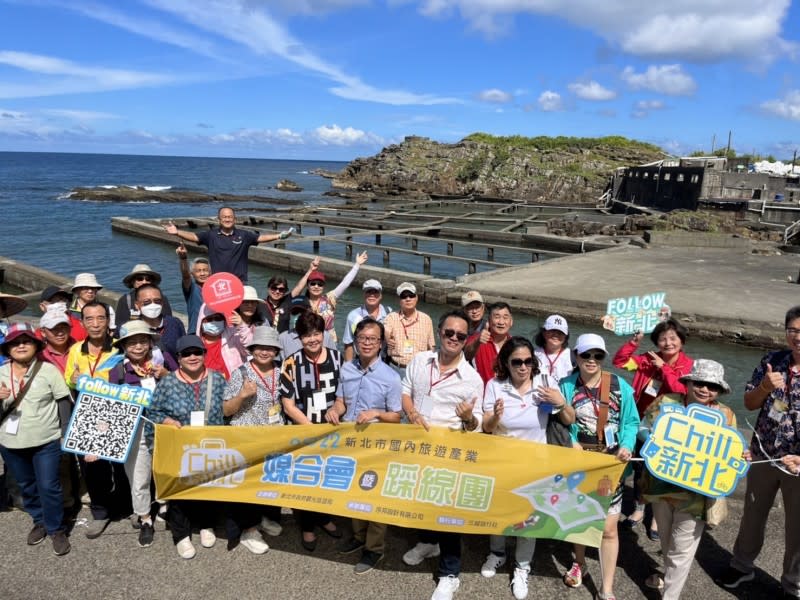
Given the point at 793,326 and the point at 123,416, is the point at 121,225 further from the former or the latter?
the point at 793,326

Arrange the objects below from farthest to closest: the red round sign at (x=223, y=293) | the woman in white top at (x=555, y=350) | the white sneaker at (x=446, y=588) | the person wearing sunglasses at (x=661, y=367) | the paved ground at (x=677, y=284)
Answer: the paved ground at (x=677, y=284), the red round sign at (x=223, y=293), the woman in white top at (x=555, y=350), the person wearing sunglasses at (x=661, y=367), the white sneaker at (x=446, y=588)

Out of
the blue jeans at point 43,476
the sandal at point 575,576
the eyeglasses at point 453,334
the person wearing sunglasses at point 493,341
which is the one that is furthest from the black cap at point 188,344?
the sandal at point 575,576

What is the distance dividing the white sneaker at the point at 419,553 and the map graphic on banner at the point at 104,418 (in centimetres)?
224

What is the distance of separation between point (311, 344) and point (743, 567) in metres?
3.49

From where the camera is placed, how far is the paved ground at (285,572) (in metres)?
3.66

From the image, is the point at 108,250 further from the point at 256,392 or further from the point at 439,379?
the point at 439,379

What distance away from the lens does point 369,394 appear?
12.5ft

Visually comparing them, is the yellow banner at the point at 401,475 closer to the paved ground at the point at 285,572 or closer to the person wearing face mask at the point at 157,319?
the paved ground at the point at 285,572

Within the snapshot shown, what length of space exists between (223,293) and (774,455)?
4.46 meters

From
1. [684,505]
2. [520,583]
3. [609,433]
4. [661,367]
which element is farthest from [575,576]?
[661,367]

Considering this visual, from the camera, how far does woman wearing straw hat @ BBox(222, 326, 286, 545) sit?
390 centimetres

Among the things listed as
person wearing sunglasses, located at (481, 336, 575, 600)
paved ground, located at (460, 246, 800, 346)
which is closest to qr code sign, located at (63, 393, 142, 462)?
person wearing sunglasses, located at (481, 336, 575, 600)

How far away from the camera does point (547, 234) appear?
28.3 m

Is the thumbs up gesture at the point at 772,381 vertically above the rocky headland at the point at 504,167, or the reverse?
the rocky headland at the point at 504,167
